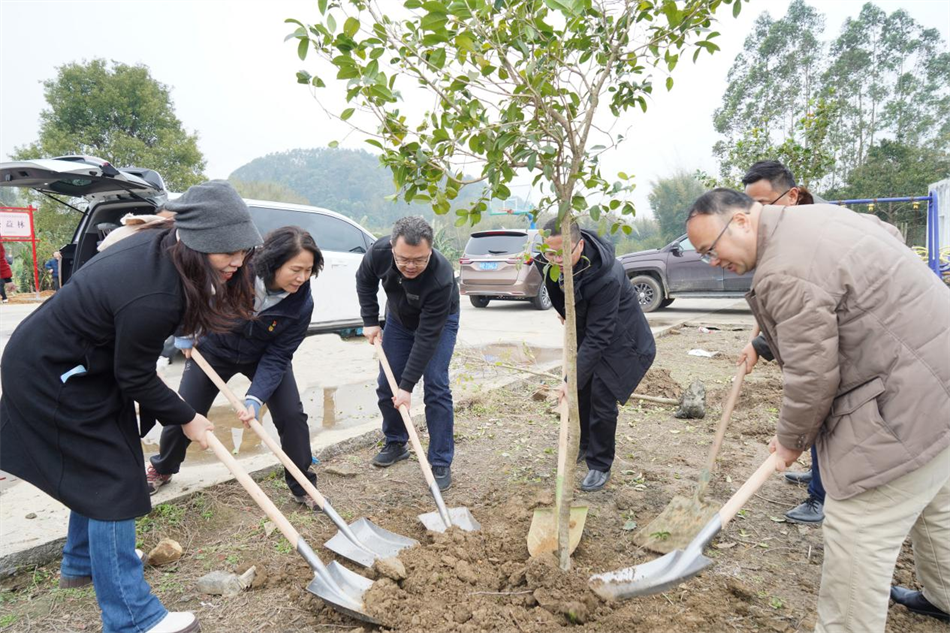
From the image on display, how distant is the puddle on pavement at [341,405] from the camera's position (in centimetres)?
422

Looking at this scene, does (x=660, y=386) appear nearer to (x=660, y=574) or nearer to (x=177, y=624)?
(x=660, y=574)

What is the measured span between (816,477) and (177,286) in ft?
10.3

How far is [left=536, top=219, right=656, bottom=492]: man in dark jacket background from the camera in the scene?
325 centimetres

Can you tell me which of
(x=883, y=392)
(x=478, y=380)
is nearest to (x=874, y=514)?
(x=883, y=392)

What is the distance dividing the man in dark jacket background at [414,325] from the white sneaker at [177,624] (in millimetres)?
1444

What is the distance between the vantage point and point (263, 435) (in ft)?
8.80

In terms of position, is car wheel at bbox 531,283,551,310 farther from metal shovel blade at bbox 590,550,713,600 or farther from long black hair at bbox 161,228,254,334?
long black hair at bbox 161,228,254,334

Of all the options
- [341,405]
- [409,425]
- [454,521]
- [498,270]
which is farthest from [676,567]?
[498,270]

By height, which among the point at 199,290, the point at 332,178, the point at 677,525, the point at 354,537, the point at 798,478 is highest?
the point at 332,178

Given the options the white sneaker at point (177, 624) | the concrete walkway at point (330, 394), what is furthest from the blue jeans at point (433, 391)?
the white sneaker at point (177, 624)

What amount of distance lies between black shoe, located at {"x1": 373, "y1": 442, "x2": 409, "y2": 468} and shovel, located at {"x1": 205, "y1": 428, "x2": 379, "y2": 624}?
1468 millimetres

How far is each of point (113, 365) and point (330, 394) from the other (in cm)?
379

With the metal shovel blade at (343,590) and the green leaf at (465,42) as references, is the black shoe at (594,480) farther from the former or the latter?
the green leaf at (465,42)

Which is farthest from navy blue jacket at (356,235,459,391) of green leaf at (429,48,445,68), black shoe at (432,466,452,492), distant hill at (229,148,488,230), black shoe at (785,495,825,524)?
distant hill at (229,148,488,230)
